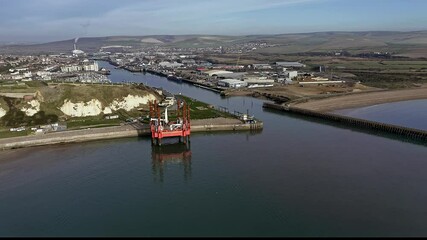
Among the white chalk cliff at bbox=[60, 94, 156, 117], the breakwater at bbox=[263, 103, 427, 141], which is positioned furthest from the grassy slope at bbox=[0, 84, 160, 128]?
the breakwater at bbox=[263, 103, 427, 141]

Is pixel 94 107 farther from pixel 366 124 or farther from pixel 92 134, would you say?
pixel 366 124

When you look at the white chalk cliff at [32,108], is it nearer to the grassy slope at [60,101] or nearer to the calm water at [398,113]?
the grassy slope at [60,101]

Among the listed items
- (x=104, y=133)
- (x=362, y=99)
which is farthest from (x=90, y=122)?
(x=362, y=99)

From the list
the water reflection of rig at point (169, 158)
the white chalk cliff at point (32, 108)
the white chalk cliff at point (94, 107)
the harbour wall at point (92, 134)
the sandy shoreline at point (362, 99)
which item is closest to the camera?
the water reflection of rig at point (169, 158)

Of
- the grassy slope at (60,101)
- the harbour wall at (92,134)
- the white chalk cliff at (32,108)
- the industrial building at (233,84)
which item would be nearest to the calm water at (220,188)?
the harbour wall at (92,134)

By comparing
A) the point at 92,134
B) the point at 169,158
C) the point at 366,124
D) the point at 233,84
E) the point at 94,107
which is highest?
the point at 233,84

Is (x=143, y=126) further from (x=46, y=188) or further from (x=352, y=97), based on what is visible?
(x=352, y=97)
